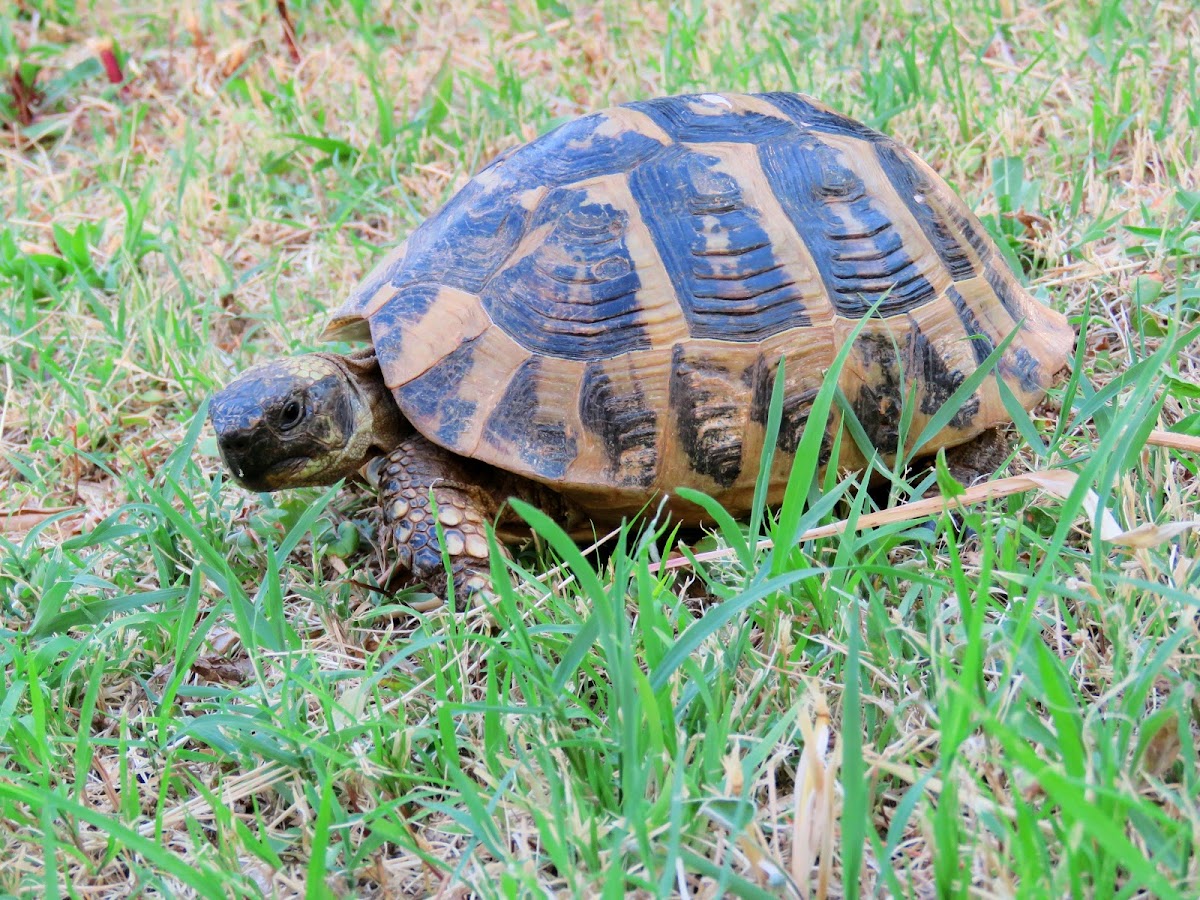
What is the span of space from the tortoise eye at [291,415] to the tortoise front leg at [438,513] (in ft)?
0.77

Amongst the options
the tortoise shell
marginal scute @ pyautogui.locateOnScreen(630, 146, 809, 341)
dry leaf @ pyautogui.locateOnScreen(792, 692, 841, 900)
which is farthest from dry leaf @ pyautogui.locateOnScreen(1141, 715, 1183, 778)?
marginal scute @ pyautogui.locateOnScreen(630, 146, 809, 341)

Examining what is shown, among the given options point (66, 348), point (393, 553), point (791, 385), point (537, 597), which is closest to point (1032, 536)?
point (791, 385)

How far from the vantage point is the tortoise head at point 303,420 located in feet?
7.77

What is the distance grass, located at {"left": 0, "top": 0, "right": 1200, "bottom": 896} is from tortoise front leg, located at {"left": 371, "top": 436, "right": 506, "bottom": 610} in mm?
121

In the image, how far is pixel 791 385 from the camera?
245 centimetres

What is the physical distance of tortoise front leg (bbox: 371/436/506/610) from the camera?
2.36m

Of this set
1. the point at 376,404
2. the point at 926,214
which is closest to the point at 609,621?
the point at 376,404

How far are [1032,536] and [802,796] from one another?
2.51 feet

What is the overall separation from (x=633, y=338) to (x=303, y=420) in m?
0.78

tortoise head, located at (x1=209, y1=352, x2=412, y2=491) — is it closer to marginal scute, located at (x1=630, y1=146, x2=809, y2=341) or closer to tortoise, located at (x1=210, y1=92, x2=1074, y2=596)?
tortoise, located at (x1=210, y1=92, x2=1074, y2=596)

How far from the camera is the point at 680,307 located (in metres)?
2.41

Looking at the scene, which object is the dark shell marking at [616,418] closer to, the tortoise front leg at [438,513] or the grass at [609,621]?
the grass at [609,621]

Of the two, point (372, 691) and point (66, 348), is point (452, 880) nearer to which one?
point (372, 691)

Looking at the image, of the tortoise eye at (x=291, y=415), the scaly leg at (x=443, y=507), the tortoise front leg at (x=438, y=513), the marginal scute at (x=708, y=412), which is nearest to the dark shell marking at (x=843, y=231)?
the marginal scute at (x=708, y=412)
